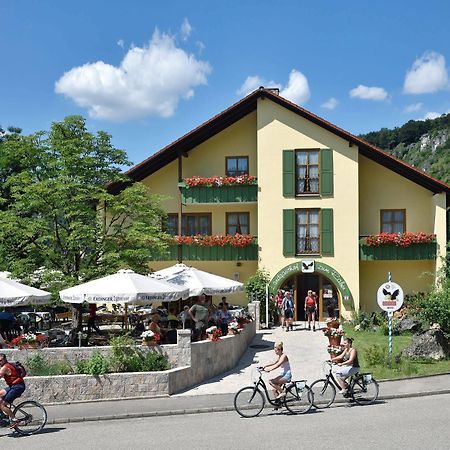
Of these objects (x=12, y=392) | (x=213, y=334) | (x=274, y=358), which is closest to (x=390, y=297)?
(x=274, y=358)

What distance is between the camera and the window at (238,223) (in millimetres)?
31781

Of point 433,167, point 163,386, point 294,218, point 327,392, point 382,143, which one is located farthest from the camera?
point 382,143

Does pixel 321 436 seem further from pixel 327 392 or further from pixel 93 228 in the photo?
pixel 93 228

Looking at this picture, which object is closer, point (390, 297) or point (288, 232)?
point (390, 297)

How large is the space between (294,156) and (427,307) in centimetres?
1241

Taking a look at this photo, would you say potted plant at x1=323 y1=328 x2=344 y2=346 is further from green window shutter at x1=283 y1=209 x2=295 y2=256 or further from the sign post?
green window shutter at x1=283 y1=209 x2=295 y2=256

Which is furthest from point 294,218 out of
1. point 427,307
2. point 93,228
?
point 93,228

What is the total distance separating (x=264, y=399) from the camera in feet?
42.3

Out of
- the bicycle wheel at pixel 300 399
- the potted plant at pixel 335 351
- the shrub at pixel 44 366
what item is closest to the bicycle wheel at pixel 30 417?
the shrub at pixel 44 366

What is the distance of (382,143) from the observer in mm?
149125

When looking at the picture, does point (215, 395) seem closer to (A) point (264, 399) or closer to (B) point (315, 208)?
(A) point (264, 399)

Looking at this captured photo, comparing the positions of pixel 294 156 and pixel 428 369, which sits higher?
pixel 294 156

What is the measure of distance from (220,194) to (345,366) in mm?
17852

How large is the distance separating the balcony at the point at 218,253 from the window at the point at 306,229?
7.17 ft
